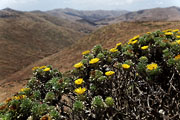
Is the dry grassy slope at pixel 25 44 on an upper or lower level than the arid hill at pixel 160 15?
lower

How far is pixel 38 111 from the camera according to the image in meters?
1.99

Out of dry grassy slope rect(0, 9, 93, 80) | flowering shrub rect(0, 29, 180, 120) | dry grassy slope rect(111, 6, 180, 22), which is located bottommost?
dry grassy slope rect(0, 9, 93, 80)

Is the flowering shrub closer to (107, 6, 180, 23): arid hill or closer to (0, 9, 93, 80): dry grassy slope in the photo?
(0, 9, 93, 80): dry grassy slope

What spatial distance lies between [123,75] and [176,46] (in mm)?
994

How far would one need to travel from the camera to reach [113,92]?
2.33 metres

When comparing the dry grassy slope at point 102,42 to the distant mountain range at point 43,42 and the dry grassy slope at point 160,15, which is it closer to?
the distant mountain range at point 43,42

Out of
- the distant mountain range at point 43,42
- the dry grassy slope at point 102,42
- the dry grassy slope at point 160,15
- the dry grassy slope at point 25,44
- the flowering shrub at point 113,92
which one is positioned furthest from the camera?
the dry grassy slope at point 160,15

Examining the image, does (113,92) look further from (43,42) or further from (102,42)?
(43,42)

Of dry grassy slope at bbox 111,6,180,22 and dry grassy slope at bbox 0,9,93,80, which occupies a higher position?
dry grassy slope at bbox 111,6,180,22

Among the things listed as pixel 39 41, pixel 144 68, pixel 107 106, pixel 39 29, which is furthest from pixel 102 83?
pixel 39 29

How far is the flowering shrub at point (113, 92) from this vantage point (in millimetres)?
2008

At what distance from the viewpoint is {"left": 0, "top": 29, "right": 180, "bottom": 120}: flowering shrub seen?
2008 millimetres

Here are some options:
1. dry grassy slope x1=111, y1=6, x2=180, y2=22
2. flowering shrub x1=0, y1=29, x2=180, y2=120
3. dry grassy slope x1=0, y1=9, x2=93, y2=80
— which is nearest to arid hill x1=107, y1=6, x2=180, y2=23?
dry grassy slope x1=111, y1=6, x2=180, y2=22

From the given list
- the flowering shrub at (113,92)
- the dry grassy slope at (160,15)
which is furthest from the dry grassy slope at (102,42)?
the dry grassy slope at (160,15)
